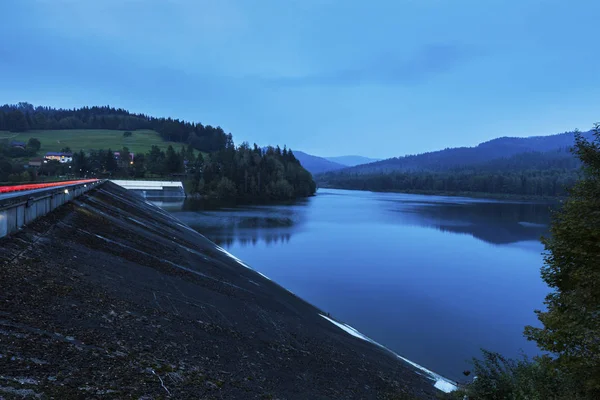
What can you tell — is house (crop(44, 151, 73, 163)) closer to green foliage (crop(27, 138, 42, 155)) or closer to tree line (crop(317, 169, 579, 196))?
green foliage (crop(27, 138, 42, 155))

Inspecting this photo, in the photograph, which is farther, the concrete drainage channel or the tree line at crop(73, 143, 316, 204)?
the tree line at crop(73, 143, 316, 204)

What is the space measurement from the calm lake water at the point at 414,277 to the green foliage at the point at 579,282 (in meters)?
5.64

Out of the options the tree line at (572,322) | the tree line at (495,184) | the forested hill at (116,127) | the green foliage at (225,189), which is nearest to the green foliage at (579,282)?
the tree line at (572,322)

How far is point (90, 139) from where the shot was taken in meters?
160

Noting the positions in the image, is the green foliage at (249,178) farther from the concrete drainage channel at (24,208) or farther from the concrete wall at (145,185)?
the concrete drainage channel at (24,208)

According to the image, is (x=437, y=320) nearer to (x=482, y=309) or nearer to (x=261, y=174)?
(x=482, y=309)

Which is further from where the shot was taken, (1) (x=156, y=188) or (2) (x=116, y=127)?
(2) (x=116, y=127)

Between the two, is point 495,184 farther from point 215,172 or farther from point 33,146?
point 33,146

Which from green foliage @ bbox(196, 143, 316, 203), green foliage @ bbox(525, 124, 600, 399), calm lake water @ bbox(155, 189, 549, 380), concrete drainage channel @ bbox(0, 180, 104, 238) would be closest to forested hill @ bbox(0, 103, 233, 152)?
green foliage @ bbox(196, 143, 316, 203)

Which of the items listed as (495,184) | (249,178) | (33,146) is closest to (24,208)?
(249,178)

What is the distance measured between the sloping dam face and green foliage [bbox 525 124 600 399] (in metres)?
3.81

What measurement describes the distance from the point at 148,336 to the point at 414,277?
23.2 metres

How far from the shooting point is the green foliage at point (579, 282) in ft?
25.2

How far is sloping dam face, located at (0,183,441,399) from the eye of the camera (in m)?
4.95
